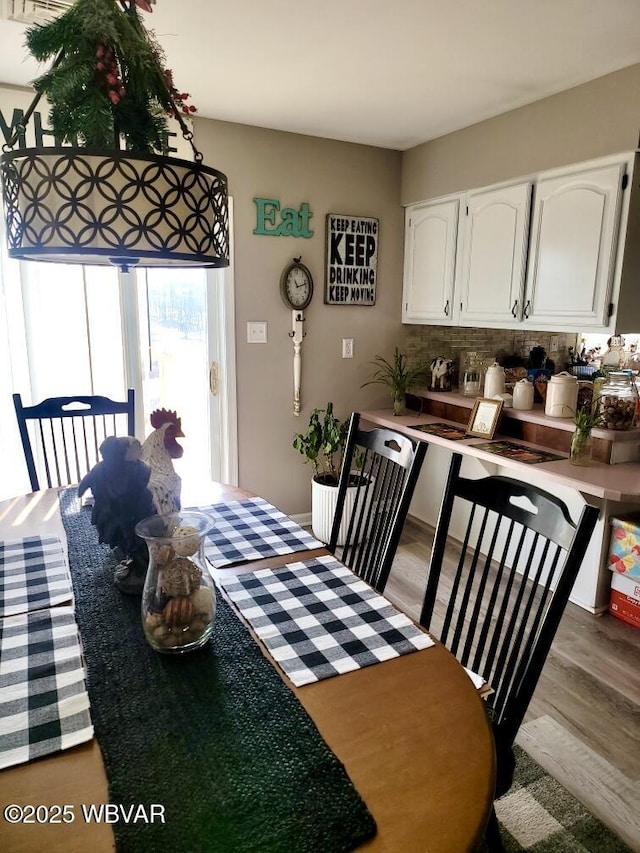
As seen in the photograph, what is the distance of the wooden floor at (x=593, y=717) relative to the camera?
5.57ft

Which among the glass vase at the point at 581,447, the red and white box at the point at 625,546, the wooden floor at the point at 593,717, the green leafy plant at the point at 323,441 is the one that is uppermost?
the glass vase at the point at 581,447

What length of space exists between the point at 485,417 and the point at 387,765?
247cm

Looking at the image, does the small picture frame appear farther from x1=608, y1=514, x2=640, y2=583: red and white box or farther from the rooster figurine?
the rooster figurine

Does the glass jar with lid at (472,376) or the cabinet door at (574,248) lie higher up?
the cabinet door at (574,248)

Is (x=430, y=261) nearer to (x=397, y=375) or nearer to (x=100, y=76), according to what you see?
(x=397, y=375)

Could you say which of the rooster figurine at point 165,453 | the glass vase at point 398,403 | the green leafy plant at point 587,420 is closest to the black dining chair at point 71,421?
the rooster figurine at point 165,453

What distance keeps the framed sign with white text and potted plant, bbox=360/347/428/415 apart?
42 centimetres

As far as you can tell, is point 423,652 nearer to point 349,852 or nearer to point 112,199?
point 349,852

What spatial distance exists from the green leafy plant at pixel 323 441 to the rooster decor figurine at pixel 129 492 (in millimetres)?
2116

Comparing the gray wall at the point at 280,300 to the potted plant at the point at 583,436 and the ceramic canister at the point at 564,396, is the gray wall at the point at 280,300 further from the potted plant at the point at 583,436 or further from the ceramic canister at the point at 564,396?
the potted plant at the point at 583,436

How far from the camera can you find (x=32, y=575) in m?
1.39

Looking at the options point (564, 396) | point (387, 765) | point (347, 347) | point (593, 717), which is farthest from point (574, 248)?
point (387, 765)

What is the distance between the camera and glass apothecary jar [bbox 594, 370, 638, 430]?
8.56 feet

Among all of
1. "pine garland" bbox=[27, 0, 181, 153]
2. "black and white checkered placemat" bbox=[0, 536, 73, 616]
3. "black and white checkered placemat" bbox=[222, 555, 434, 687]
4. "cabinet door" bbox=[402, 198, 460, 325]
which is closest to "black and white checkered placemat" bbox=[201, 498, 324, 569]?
"black and white checkered placemat" bbox=[222, 555, 434, 687]
